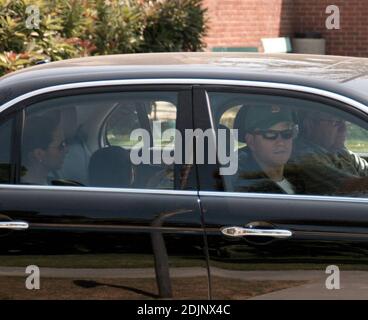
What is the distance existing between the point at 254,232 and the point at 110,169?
79 cm

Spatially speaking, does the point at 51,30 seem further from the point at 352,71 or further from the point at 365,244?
the point at 365,244

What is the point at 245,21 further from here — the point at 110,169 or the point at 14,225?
the point at 14,225

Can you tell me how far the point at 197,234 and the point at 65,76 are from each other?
1.03 meters

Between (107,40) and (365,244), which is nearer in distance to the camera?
(365,244)

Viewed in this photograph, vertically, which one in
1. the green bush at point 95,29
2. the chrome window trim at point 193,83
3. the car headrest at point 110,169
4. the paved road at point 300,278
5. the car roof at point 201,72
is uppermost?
the green bush at point 95,29

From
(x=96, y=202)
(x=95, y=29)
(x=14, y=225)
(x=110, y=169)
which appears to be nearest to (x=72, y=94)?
(x=110, y=169)

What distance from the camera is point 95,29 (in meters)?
11.9

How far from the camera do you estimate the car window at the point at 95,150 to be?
4031mm

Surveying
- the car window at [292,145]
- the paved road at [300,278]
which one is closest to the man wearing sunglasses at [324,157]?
the car window at [292,145]

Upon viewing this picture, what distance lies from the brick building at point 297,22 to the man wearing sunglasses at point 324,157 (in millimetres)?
11734

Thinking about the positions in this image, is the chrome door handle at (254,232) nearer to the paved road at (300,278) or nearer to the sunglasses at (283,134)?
the paved road at (300,278)

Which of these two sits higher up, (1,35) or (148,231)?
(1,35)
